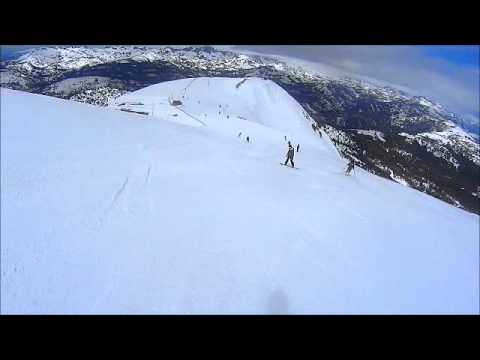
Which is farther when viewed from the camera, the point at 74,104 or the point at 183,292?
the point at 74,104

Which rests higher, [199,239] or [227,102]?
[199,239]

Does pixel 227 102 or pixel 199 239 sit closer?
pixel 199 239

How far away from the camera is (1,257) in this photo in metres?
4.66

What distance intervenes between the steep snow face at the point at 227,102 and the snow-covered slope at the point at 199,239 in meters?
32.7

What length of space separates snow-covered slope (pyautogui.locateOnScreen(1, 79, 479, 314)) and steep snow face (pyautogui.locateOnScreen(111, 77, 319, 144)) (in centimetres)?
3266

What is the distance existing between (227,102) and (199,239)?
6151cm

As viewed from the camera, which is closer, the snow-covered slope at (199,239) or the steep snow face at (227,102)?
the snow-covered slope at (199,239)

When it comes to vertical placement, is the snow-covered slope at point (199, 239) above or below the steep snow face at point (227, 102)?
above

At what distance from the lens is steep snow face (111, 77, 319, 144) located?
168 feet

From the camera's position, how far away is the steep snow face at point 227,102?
168 feet

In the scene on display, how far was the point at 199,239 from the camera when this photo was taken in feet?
19.8
